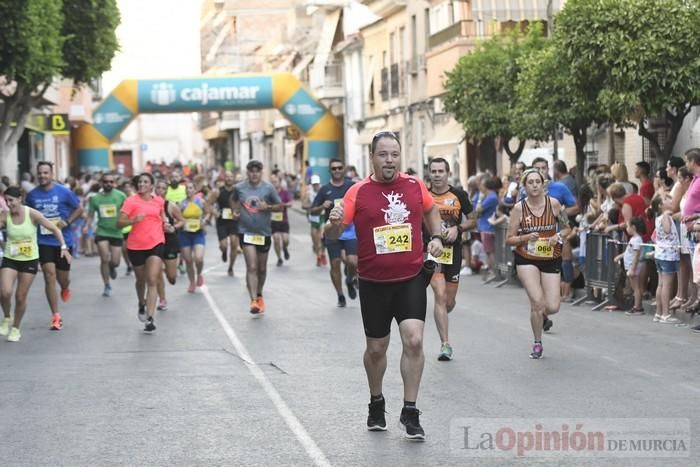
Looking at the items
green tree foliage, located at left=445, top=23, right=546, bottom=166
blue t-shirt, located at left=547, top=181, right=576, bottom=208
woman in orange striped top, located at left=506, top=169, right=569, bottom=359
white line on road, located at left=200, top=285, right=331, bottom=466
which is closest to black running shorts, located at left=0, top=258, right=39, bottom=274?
white line on road, located at left=200, top=285, right=331, bottom=466

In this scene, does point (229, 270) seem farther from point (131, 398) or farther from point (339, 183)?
point (131, 398)

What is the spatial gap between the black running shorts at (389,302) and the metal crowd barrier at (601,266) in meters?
9.70

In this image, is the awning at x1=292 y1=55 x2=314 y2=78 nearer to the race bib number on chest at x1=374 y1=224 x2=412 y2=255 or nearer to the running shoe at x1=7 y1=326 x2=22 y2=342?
the running shoe at x1=7 y1=326 x2=22 y2=342

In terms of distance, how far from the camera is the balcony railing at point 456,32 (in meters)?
40.8

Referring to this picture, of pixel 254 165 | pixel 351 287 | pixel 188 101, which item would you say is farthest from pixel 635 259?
pixel 188 101

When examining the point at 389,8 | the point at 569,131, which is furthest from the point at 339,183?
the point at 389,8

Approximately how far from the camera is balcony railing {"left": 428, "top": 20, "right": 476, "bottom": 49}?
40.8 metres

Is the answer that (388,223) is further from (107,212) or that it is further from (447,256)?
(107,212)

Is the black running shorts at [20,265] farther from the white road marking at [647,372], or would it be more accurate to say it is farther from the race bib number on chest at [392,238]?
the race bib number on chest at [392,238]

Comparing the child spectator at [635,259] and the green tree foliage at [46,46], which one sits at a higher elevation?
the green tree foliage at [46,46]

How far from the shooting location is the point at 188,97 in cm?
4994

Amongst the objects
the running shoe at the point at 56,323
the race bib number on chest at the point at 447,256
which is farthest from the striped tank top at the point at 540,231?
the running shoe at the point at 56,323

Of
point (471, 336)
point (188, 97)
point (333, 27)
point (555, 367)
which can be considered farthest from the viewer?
point (333, 27)

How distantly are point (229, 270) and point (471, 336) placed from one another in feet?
37.3
